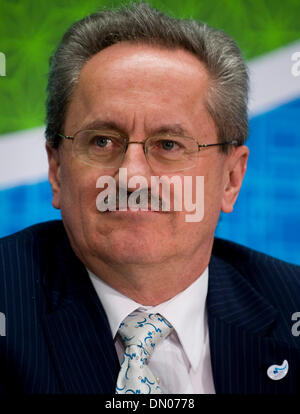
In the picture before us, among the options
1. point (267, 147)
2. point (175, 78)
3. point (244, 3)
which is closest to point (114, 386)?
point (175, 78)

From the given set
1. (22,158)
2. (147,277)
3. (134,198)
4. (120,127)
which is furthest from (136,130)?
(22,158)

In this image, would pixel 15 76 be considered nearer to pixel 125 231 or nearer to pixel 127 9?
pixel 127 9

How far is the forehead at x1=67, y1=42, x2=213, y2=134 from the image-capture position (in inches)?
65.5

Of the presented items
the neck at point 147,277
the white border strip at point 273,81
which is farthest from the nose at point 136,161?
the white border strip at point 273,81

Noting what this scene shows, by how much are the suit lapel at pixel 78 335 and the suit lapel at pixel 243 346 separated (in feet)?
1.08

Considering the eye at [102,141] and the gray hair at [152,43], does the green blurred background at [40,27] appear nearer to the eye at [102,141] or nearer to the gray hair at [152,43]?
the gray hair at [152,43]

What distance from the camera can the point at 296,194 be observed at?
2.53m

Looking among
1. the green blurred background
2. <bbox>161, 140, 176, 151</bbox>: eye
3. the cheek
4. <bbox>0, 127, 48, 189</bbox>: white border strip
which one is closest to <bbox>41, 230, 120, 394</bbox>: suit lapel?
the cheek

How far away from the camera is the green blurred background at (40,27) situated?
2.39 m

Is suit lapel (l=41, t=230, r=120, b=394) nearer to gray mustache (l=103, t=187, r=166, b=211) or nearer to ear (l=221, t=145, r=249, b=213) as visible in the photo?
gray mustache (l=103, t=187, r=166, b=211)

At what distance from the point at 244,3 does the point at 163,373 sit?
1.54 meters

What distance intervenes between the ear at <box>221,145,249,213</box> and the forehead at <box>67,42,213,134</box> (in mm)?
245

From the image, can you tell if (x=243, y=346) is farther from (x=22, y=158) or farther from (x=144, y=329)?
(x=22, y=158)

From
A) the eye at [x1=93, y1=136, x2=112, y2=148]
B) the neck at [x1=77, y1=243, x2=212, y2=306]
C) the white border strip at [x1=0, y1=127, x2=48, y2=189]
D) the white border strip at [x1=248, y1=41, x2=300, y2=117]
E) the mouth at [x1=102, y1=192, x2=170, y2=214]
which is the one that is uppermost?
the white border strip at [x1=248, y1=41, x2=300, y2=117]
